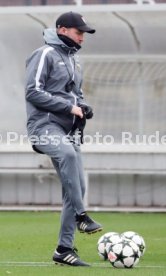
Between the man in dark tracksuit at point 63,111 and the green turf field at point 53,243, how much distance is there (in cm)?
36

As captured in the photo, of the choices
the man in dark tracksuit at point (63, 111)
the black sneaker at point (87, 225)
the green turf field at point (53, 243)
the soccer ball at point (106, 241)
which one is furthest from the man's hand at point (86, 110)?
the green turf field at point (53, 243)

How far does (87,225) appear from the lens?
26.9ft

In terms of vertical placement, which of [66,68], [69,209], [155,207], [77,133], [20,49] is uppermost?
[66,68]

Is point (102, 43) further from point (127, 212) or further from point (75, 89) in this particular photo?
point (75, 89)

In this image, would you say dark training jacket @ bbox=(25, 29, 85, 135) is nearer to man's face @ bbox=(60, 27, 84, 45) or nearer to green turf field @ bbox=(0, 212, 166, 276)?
man's face @ bbox=(60, 27, 84, 45)

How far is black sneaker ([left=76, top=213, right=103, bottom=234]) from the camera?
320 inches

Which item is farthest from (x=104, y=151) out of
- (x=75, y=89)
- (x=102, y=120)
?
(x=75, y=89)

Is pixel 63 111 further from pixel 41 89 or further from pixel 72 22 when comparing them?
pixel 72 22

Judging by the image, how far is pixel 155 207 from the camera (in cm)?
1580

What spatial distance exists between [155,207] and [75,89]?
292 inches

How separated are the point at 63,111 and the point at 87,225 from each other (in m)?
0.95

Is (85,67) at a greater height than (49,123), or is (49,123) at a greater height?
(49,123)

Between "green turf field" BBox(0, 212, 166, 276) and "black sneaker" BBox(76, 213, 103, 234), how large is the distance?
0.33 m

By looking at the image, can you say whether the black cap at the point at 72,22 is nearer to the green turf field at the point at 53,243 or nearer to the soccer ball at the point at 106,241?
the soccer ball at the point at 106,241
